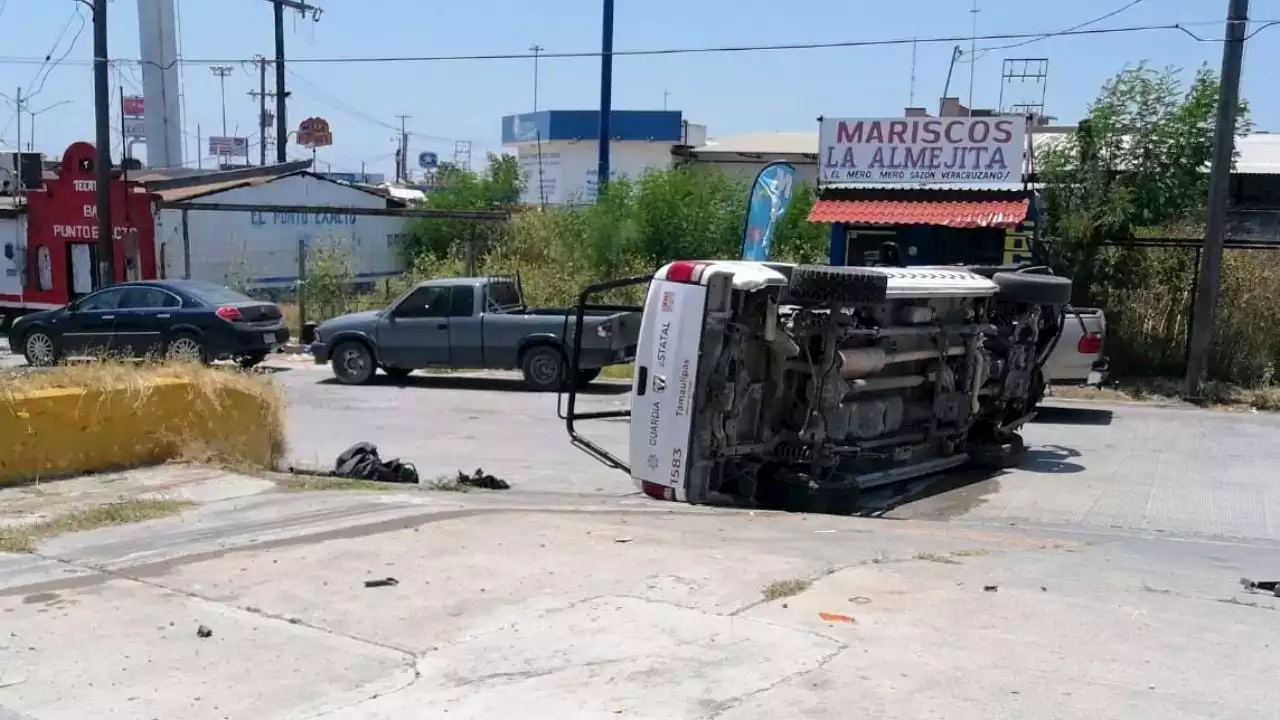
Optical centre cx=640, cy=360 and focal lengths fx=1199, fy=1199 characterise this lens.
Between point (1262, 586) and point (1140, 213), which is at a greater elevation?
point (1140, 213)

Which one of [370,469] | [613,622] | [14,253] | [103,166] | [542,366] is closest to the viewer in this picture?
[613,622]

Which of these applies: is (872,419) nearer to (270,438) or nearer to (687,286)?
(687,286)

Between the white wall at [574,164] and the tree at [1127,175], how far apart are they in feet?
89.4

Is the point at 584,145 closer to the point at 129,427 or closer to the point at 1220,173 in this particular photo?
the point at 1220,173

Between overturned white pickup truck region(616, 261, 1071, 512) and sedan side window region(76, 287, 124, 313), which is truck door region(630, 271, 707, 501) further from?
sedan side window region(76, 287, 124, 313)

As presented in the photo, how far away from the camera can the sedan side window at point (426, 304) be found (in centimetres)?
1858

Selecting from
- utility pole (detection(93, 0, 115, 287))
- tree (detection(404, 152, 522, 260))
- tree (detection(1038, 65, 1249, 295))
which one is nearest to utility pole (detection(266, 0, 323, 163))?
tree (detection(404, 152, 522, 260))

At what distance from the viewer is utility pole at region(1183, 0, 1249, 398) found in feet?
55.8

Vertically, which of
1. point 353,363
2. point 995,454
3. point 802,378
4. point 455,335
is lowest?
point 353,363

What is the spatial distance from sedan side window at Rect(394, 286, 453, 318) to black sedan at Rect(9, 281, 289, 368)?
2667 mm

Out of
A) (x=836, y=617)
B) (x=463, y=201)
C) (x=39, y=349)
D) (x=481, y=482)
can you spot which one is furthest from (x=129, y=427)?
(x=463, y=201)

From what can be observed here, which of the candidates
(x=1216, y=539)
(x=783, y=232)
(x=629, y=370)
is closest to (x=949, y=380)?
(x=1216, y=539)

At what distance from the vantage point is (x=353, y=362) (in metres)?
19.0

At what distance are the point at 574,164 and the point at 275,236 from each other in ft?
63.4
